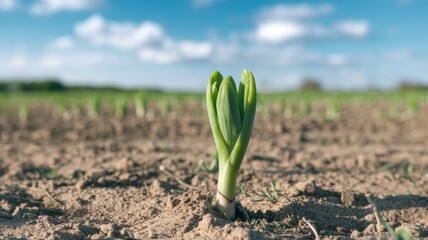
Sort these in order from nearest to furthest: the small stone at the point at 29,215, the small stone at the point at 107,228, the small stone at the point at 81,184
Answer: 1. the small stone at the point at 107,228
2. the small stone at the point at 29,215
3. the small stone at the point at 81,184

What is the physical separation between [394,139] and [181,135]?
9.78 feet

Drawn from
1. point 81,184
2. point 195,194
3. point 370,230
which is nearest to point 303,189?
point 370,230

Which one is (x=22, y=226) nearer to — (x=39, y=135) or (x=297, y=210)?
(x=297, y=210)

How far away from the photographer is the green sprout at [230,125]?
2.13m

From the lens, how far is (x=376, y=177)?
351 centimetres

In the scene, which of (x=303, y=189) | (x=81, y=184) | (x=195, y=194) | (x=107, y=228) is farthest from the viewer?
(x=81, y=184)

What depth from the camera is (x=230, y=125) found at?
2.14 meters

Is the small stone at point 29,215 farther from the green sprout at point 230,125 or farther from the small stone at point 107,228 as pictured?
the green sprout at point 230,125

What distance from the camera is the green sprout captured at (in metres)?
2.13

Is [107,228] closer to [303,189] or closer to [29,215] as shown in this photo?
[29,215]

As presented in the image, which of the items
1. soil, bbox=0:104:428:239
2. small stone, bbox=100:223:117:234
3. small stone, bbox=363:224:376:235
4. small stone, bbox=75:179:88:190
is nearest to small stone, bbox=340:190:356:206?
soil, bbox=0:104:428:239

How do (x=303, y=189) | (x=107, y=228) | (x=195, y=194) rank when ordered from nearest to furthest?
(x=107, y=228)
(x=195, y=194)
(x=303, y=189)

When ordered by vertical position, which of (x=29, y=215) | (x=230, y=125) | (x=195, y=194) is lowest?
(x=29, y=215)

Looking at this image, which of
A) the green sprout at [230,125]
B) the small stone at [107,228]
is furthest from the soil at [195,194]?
the green sprout at [230,125]
